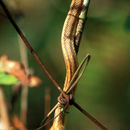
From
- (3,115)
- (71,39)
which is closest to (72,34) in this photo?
(71,39)

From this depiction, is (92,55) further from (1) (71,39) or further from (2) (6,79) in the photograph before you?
(1) (71,39)

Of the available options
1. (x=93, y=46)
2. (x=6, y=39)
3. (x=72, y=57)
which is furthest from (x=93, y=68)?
(x=72, y=57)

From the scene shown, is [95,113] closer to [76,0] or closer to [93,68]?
[93,68]

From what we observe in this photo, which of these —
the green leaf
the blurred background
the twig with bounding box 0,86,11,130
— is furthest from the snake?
the blurred background

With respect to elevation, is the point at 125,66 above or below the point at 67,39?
below

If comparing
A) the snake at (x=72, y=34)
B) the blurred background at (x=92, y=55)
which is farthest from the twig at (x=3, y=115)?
the blurred background at (x=92, y=55)

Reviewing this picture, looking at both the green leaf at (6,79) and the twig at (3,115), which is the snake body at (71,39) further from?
the twig at (3,115)

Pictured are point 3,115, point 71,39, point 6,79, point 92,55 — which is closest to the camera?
point 71,39

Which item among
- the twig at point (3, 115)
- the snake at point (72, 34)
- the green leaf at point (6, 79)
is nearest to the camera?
the snake at point (72, 34)
